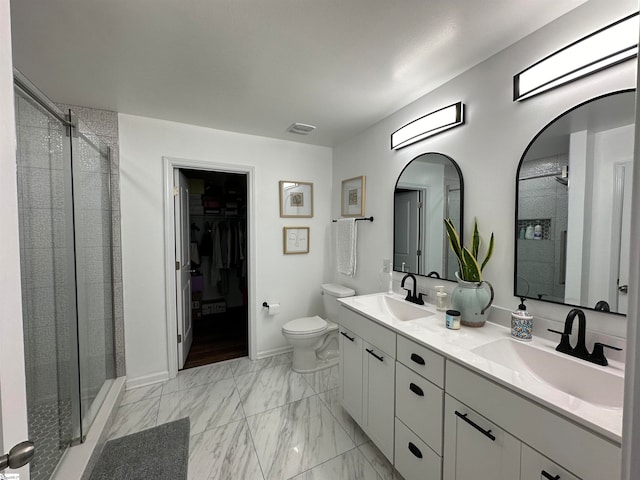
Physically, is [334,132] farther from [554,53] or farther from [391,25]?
[554,53]

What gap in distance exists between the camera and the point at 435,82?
1796 millimetres

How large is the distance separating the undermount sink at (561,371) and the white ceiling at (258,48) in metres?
1.52

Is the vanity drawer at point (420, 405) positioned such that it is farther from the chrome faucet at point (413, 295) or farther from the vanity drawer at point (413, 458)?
the chrome faucet at point (413, 295)

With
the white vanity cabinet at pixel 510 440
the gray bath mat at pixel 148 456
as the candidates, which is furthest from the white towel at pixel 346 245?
the gray bath mat at pixel 148 456

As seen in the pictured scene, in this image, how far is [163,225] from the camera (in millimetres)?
2432

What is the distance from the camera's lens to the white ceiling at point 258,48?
121cm

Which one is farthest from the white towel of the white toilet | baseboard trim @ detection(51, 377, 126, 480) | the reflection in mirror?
baseboard trim @ detection(51, 377, 126, 480)

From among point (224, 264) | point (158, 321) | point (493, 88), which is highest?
point (493, 88)

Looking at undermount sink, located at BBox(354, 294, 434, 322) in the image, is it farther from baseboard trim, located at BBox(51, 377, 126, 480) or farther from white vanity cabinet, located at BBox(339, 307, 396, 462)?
baseboard trim, located at BBox(51, 377, 126, 480)

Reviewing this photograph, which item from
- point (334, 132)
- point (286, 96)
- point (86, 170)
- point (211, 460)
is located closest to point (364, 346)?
point (211, 460)

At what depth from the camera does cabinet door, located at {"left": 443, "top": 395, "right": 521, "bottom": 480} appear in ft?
3.12

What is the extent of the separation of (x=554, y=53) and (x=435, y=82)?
673 mm

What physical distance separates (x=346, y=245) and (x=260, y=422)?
1674 mm

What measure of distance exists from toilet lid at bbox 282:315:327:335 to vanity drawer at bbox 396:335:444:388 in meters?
1.19
